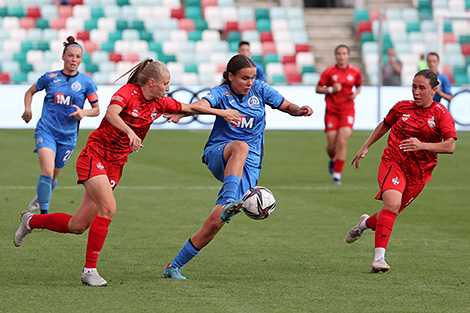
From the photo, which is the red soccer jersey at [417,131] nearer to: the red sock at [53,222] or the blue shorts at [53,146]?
the red sock at [53,222]

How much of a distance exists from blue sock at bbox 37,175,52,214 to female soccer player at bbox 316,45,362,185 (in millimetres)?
5211

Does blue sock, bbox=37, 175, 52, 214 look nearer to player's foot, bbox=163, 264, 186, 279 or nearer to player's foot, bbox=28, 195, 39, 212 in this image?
player's foot, bbox=28, 195, 39, 212

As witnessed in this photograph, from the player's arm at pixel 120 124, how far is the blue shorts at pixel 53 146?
125 inches

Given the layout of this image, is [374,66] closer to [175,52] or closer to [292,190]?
[175,52]

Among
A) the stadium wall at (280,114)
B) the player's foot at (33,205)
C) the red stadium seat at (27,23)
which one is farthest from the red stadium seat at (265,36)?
the player's foot at (33,205)

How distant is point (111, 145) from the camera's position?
588 centimetres

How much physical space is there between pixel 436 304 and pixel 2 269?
10.6 feet

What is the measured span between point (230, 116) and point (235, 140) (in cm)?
44

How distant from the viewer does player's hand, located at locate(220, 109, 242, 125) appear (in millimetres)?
5852

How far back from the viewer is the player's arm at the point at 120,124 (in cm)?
538

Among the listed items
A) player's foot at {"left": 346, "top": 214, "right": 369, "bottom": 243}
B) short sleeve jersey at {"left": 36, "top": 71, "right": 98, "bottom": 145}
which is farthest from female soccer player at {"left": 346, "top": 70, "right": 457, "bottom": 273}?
short sleeve jersey at {"left": 36, "top": 71, "right": 98, "bottom": 145}

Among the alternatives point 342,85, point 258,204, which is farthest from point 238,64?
point 342,85

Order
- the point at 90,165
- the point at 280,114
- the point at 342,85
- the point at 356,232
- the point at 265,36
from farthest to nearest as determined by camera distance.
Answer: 1. the point at 265,36
2. the point at 280,114
3. the point at 342,85
4. the point at 356,232
5. the point at 90,165

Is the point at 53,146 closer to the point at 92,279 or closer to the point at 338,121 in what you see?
the point at 92,279
